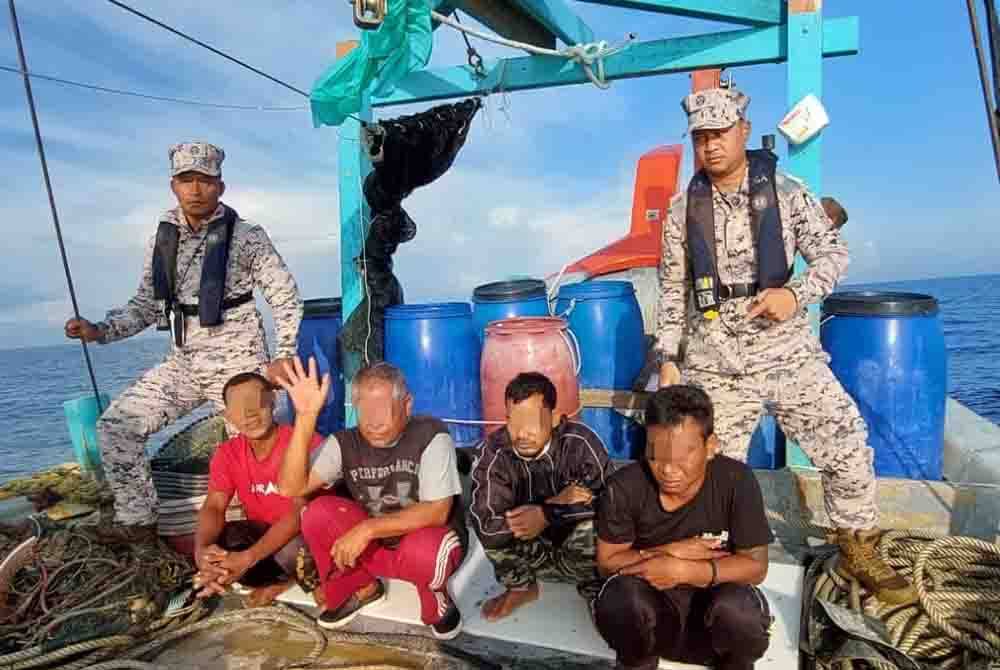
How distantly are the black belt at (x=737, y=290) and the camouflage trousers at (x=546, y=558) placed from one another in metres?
1.19

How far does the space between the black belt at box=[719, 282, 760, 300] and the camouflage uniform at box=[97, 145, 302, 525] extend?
85.4 inches

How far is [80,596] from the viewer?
9.48ft

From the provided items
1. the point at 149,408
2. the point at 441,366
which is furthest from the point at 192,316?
the point at 441,366

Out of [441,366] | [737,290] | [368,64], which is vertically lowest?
[441,366]

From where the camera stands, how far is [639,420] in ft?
14.3

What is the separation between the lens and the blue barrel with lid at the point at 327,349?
16.3 feet

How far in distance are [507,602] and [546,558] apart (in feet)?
0.80

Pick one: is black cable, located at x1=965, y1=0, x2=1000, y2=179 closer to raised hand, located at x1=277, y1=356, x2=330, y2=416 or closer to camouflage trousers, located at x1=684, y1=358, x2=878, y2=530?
camouflage trousers, located at x1=684, y1=358, x2=878, y2=530

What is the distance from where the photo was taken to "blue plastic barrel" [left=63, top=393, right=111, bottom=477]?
4.48 metres

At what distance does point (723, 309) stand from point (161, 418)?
285 cm

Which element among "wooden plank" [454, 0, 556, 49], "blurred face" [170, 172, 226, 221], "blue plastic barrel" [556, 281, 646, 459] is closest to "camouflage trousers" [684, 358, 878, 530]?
"blue plastic barrel" [556, 281, 646, 459]

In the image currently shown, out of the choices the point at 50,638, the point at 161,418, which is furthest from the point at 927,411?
the point at 50,638

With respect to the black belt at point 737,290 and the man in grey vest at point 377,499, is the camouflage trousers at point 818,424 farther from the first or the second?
the man in grey vest at point 377,499

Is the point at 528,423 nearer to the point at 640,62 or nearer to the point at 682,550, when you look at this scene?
the point at 682,550
